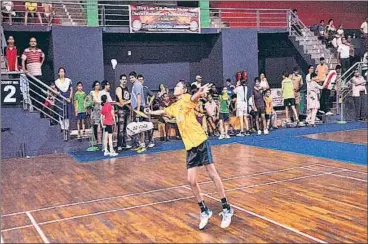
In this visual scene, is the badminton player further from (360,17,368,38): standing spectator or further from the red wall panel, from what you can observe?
(360,17,368,38): standing spectator

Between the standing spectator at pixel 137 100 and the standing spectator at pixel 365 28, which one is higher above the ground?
the standing spectator at pixel 365 28

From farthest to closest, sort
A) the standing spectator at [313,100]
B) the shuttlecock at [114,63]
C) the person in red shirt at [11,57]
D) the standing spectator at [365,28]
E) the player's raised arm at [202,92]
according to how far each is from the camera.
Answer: the standing spectator at [365,28] < the shuttlecock at [114,63] < the standing spectator at [313,100] < the person in red shirt at [11,57] < the player's raised arm at [202,92]

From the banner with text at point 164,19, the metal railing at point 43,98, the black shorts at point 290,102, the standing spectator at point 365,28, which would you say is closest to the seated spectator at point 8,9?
the metal railing at point 43,98

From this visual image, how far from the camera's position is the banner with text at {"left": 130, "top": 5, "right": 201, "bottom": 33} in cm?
1391

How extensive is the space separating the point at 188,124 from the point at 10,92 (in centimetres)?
667

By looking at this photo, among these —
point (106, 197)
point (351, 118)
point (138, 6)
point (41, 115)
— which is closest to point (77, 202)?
point (106, 197)

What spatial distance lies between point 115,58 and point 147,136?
483 cm

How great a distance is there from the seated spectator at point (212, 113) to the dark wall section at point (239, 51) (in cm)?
363

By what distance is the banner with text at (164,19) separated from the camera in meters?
13.9

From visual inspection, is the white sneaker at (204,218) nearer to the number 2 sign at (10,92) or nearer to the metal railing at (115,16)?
the number 2 sign at (10,92)

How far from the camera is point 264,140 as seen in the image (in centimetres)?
1121

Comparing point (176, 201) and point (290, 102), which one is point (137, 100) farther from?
point (290, 102)

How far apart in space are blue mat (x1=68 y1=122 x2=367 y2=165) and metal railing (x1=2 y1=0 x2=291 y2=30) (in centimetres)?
392

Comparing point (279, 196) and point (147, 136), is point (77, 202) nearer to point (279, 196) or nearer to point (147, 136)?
point (279, 196)
